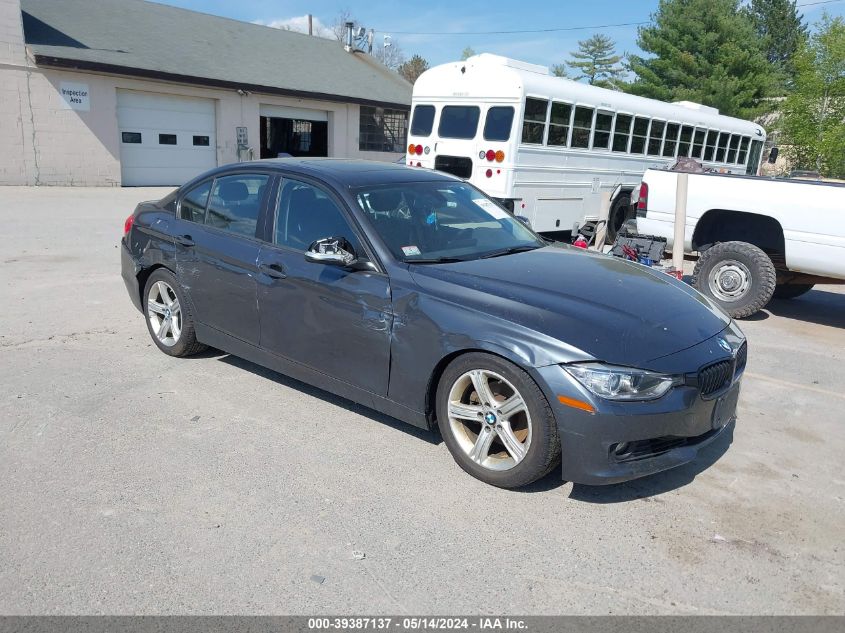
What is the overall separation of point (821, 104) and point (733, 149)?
8862mm

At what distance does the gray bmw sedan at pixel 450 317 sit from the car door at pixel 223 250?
0.05 feet

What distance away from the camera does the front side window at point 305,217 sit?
4.36 metres

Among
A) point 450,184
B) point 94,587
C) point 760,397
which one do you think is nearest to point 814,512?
point 760,397

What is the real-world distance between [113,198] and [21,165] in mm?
3509

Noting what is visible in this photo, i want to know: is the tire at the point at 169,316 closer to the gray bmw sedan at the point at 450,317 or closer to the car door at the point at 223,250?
the gray bmw sedan at the point at 450,317

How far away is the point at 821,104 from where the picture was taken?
2391 cm

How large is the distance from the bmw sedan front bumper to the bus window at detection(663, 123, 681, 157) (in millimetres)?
12455

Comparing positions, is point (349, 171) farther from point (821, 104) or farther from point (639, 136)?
point (821, 104)

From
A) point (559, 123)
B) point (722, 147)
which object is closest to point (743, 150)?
point (722, 147)

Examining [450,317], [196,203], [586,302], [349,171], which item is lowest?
[450,317]

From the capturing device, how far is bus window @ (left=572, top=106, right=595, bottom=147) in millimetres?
12164

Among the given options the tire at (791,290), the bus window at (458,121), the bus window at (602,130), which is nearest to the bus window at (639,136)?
the bus window at (602,130)

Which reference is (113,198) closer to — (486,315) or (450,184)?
(450,184)

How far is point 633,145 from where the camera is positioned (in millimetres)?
13773
